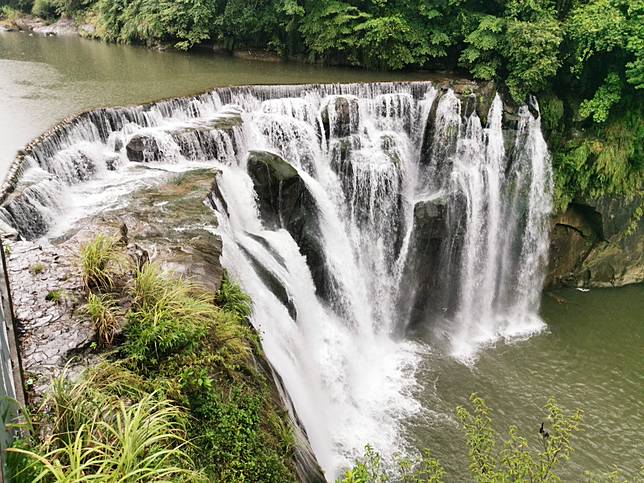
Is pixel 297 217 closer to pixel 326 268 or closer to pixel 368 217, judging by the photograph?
pixel 326 268

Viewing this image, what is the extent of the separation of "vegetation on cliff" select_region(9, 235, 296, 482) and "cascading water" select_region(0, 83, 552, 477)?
2.24 metres

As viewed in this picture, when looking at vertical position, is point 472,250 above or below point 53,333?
below

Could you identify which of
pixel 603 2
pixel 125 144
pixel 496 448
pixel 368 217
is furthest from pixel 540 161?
pixel 125 144

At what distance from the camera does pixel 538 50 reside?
13680 mm

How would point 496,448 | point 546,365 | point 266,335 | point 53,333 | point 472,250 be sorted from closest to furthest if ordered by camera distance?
point 53,333 → point 266,335 → point 496,448 → point 546,365 → point 472,250

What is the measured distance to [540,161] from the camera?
13984 mm

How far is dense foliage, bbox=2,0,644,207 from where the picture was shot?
13.4 meters

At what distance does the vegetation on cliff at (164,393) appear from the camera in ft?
11.1

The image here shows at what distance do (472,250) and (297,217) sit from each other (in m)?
5.47

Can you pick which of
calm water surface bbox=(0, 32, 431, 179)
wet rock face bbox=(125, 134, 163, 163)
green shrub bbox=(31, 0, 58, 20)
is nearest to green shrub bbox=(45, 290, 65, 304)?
calm water surface bbox=(0, 32, 431, 179)

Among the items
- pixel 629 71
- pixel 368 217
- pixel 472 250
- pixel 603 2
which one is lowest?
pixel 472 250

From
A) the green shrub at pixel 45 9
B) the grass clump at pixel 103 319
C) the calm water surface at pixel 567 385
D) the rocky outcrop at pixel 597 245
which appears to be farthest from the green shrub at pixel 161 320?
the green shrub at pixel 45 9

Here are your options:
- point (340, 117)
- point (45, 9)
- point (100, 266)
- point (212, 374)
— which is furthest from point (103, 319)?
point (45, 9)

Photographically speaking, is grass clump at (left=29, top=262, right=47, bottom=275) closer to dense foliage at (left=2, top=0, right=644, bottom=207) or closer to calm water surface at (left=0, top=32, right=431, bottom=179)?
calm water surface at (left=0, top=32, right=431, bottom=179)
